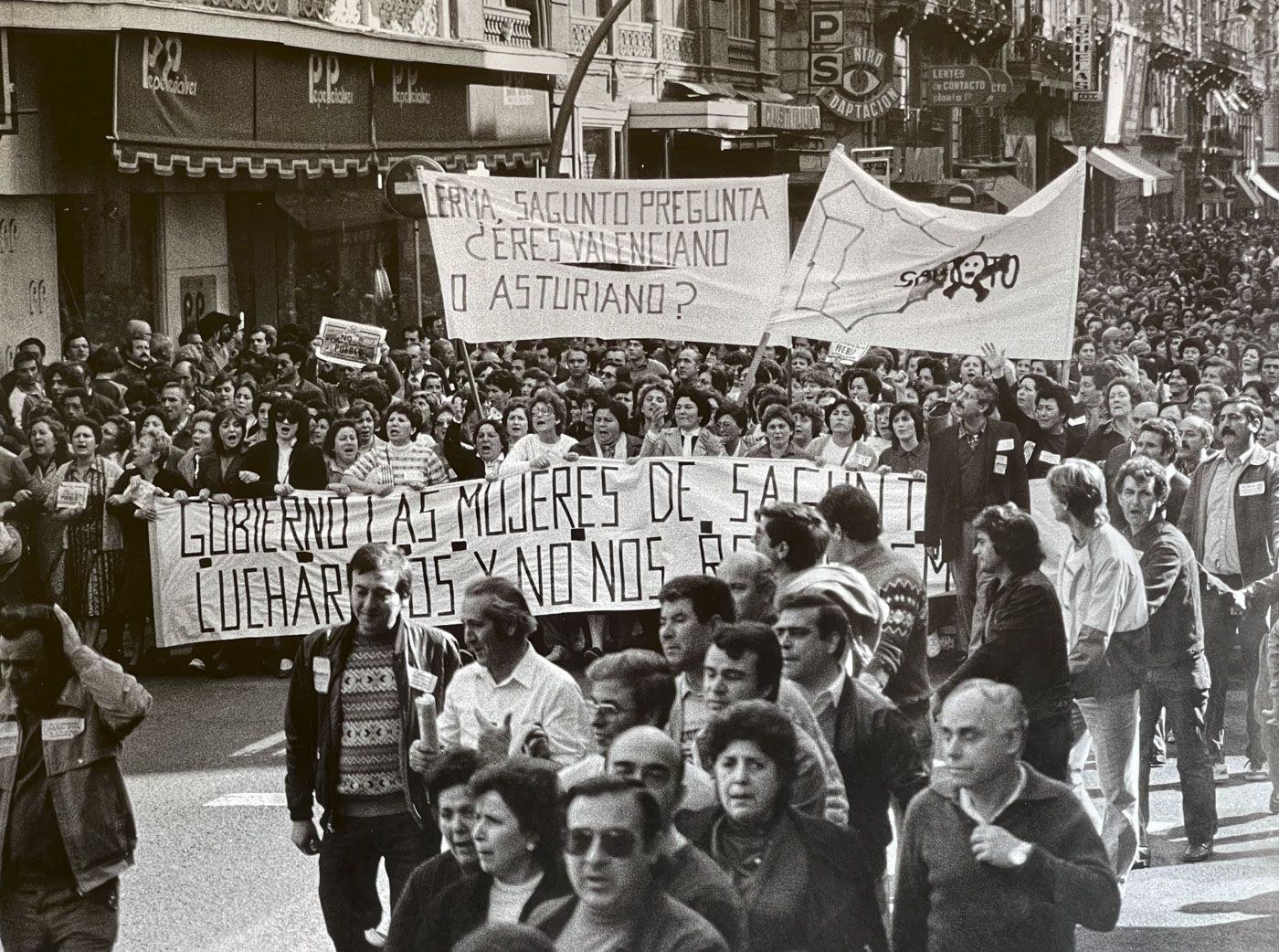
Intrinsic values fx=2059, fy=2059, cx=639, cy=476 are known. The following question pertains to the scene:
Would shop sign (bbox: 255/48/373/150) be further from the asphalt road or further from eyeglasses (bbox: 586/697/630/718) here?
eyeglasses (bbox: 586/697/630/718)

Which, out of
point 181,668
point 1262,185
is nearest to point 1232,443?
point 181,668

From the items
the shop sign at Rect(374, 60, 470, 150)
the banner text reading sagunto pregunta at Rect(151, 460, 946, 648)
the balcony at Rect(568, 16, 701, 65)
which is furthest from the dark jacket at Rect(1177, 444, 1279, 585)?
the shop sign at Rect(374, 60, 470, 150)

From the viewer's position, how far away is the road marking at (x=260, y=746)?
9.39m

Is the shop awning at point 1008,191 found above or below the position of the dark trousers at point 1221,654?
above

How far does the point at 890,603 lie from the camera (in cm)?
644

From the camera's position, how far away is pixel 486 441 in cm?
1107

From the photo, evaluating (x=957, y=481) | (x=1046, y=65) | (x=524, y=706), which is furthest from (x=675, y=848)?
(x=1046, y=65)

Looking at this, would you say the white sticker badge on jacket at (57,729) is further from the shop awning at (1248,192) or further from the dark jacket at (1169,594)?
the shop awning at (1248,192)

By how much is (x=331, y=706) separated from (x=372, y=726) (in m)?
0.14

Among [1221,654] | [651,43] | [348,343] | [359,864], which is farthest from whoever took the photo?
[651,43]

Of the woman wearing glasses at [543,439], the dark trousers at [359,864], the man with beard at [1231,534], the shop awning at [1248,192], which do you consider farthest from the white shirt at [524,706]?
the shop awning at [1248,192]

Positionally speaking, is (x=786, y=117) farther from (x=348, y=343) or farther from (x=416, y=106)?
(x=348, y=343)

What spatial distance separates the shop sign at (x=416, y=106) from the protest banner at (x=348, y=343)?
24.7 ft

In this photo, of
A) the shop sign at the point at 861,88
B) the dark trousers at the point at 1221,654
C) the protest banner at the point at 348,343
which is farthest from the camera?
the shop sign at the point at 861,88
